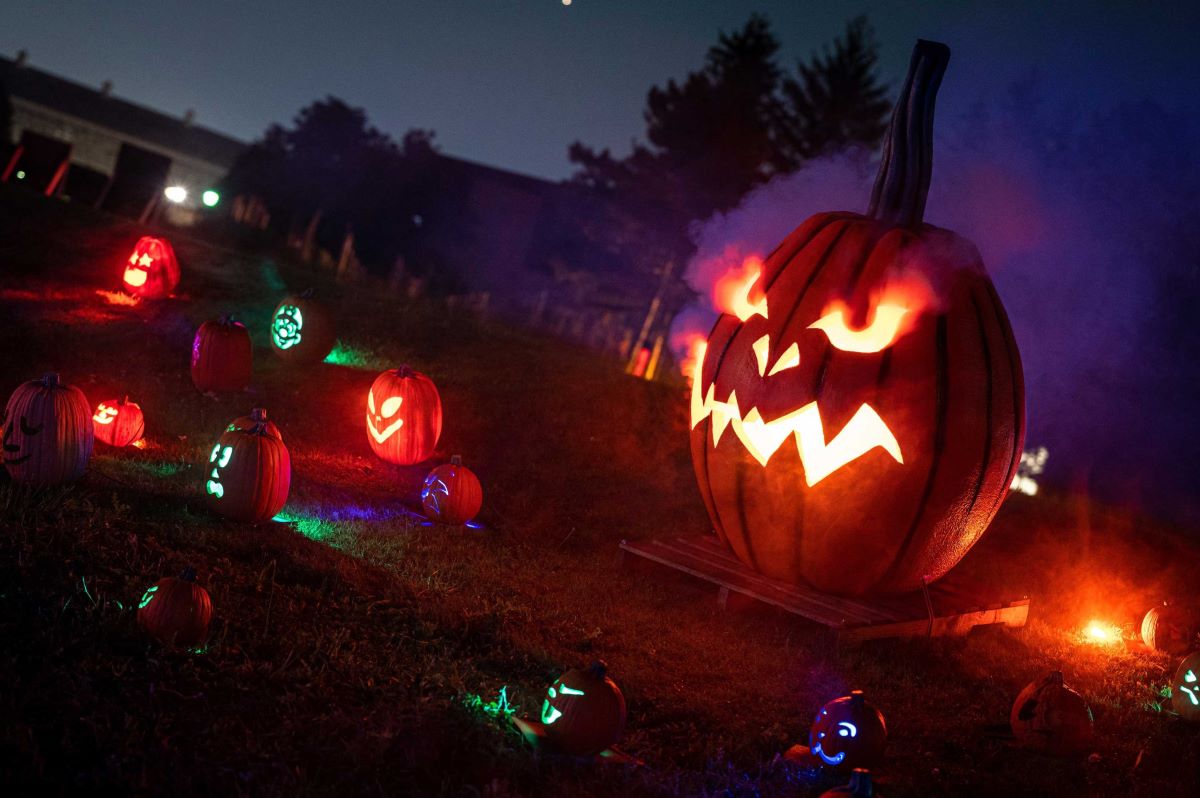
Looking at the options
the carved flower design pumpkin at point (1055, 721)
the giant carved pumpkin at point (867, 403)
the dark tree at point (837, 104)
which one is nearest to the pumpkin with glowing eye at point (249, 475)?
the giant carved pumpkin at point (867, 403)

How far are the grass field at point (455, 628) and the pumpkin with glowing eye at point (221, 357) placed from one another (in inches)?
8.4

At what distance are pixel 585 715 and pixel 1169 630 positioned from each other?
16.1 ft

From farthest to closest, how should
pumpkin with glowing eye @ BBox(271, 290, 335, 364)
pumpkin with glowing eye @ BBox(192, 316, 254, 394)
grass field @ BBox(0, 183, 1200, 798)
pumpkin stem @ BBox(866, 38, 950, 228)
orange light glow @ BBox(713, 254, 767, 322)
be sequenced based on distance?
pumpkin with glowing eye @ BBox(271, 290, 335, 364), pumpkin with glowing eye @ BBox(192, 316, 254, 394), pumpkin stem @ BBox(866, 38, 950, 228), orange light glow @ BBox(713, 254, 767, 322), grass field @ BBox(0, 183, 1200, 798)

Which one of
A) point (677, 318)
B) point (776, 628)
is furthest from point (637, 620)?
point (677, 318)

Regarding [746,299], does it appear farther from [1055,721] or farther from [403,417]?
[403,417]

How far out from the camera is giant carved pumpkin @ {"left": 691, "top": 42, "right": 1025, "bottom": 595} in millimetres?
5492

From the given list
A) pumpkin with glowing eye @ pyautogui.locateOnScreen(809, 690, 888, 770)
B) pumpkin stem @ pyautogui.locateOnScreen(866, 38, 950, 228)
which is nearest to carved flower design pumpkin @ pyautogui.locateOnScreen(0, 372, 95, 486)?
pumpkin with glowing eye @ pyautogui.locateOnScreen(809, 690, 888, 770)

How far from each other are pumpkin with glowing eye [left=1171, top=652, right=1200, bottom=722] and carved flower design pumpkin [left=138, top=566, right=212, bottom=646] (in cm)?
486


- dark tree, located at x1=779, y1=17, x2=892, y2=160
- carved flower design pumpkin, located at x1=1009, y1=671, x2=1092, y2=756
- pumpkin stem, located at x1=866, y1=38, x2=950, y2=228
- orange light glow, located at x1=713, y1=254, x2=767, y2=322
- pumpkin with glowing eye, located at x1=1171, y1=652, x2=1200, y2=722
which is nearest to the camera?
carved flower design pumpkin, located at x1=1009, y1=671, x2=1092, y2=756

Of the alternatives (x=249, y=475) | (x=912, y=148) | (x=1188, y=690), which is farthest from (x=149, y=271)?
(x=1188, y=690)

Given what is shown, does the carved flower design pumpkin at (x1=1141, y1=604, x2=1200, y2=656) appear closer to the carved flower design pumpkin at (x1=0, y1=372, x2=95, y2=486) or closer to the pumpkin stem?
the pumpkin stem

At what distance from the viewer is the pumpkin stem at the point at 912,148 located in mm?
6086

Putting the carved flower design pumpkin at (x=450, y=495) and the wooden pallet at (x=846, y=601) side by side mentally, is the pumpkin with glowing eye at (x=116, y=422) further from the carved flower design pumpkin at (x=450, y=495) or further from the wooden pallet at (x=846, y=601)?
the wooden pallet at (x=846, y=601)

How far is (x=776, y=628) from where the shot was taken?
19.1 feet
